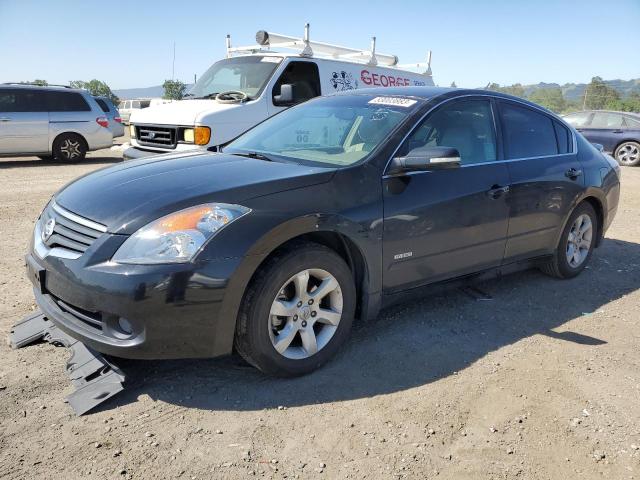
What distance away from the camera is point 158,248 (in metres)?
2.57

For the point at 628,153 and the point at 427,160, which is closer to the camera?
the point at 427,160

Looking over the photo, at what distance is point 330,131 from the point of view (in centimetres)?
377

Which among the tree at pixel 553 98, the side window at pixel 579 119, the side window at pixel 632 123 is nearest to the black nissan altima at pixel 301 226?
the side window at pixel 632 123

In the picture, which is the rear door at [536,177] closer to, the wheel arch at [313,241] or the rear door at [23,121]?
the wheel arch at [313,241]

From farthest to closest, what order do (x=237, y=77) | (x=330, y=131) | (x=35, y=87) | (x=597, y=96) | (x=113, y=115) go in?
(x=597, y=96), (x=113, y=115), (x=35, y=87), (x=237, y=77), (x=330, y=131)

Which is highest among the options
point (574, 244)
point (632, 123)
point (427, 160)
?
point (632, 123)

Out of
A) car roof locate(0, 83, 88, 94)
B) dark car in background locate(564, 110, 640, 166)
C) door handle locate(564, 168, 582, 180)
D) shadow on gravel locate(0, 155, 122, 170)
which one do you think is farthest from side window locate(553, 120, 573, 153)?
car roof locate(0, 83, 88, 94)

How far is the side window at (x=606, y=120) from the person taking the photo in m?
14.8

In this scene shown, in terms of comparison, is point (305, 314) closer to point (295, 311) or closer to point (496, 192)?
point (295, 311)

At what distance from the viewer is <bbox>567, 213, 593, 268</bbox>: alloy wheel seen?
484 centimetres

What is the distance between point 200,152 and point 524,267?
9.10 feet

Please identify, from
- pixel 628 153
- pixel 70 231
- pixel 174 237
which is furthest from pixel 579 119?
pixel 70 231

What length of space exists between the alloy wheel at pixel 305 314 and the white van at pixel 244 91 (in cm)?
413

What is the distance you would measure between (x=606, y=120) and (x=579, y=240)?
12015 millimetres
